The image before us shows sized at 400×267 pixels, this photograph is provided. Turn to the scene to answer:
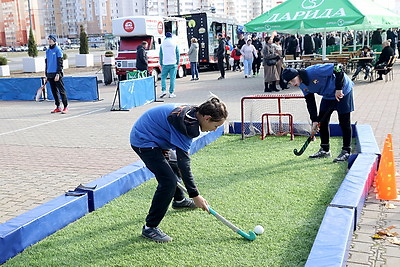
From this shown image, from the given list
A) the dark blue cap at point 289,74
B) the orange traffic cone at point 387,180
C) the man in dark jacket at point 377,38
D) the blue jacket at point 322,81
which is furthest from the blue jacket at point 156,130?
the man in dark jacket at point 377,38

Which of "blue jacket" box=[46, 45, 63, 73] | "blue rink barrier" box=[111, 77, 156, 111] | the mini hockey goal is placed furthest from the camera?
"blue rink barrier" box=[111, 77, 156, 111]

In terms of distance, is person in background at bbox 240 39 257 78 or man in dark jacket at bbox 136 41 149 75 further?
person in background at bbox 240 39 257 78

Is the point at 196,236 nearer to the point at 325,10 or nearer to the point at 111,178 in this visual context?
the point at 111,178

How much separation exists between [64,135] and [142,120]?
5.59m

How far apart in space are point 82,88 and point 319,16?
7.83m

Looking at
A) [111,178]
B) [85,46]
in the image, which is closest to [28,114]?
[111,178]

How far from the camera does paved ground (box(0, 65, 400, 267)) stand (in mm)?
4457

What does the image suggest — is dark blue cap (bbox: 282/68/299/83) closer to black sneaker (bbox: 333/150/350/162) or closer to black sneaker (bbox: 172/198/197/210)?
black sneaker (bbox: 333/150/350/162)

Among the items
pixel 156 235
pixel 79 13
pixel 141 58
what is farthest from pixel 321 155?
pixel 79 13

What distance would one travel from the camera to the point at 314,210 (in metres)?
4.62

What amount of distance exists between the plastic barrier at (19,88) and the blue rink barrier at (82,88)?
1.16m

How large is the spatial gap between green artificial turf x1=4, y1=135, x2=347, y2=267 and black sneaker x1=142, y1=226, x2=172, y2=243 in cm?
5

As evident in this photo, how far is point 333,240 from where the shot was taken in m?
3.48

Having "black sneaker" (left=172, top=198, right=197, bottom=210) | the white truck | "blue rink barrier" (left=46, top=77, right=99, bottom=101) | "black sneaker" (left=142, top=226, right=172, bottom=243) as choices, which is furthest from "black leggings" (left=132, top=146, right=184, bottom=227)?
the white truck
